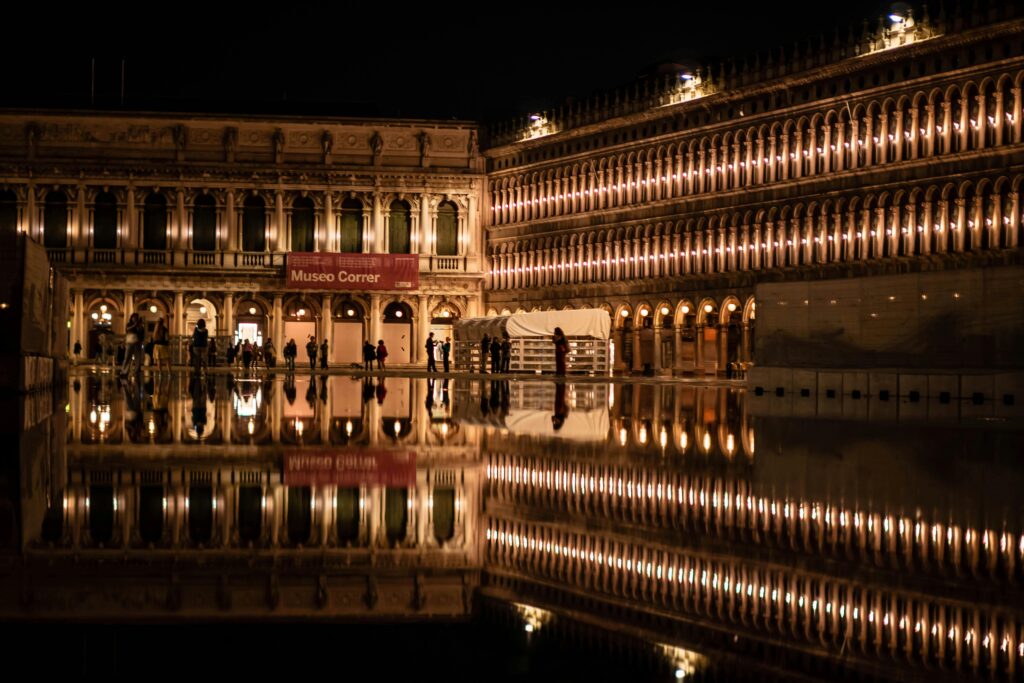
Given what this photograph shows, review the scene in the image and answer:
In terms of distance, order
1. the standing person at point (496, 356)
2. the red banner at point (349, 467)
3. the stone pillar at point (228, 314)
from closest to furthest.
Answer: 1. the red banner at point (349, 467)
2. the standing person at point (496, 356)
3. the stone pillar at point (228, 314)

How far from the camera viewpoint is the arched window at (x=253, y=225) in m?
87.4

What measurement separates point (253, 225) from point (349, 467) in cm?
7591

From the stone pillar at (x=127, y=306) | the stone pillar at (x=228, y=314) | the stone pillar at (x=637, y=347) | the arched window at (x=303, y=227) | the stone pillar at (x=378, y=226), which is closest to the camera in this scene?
the stone pillar at (x=637, y=347)

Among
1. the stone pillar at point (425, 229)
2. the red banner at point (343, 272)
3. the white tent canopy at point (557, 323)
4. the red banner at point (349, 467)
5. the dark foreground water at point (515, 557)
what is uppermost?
the stone pillar at point (425, 229)

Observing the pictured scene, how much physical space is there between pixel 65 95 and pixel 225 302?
17244mm

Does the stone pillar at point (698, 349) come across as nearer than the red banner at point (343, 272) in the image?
Yes

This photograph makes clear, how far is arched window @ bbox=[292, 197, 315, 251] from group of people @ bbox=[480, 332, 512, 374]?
25458 mm

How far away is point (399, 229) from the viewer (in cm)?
8844

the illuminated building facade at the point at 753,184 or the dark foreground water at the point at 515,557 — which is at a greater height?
the illuminated building facade at the point at 753,184

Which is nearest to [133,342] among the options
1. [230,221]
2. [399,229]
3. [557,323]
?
[557,323]

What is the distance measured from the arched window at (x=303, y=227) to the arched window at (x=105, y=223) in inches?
396

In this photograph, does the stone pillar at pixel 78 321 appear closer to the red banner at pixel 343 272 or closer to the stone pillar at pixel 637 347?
the red banner at pixel 343 272

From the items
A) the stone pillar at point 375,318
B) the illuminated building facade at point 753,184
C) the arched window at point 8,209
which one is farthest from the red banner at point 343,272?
the arched window at point 8,209

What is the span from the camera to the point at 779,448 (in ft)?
53.6
